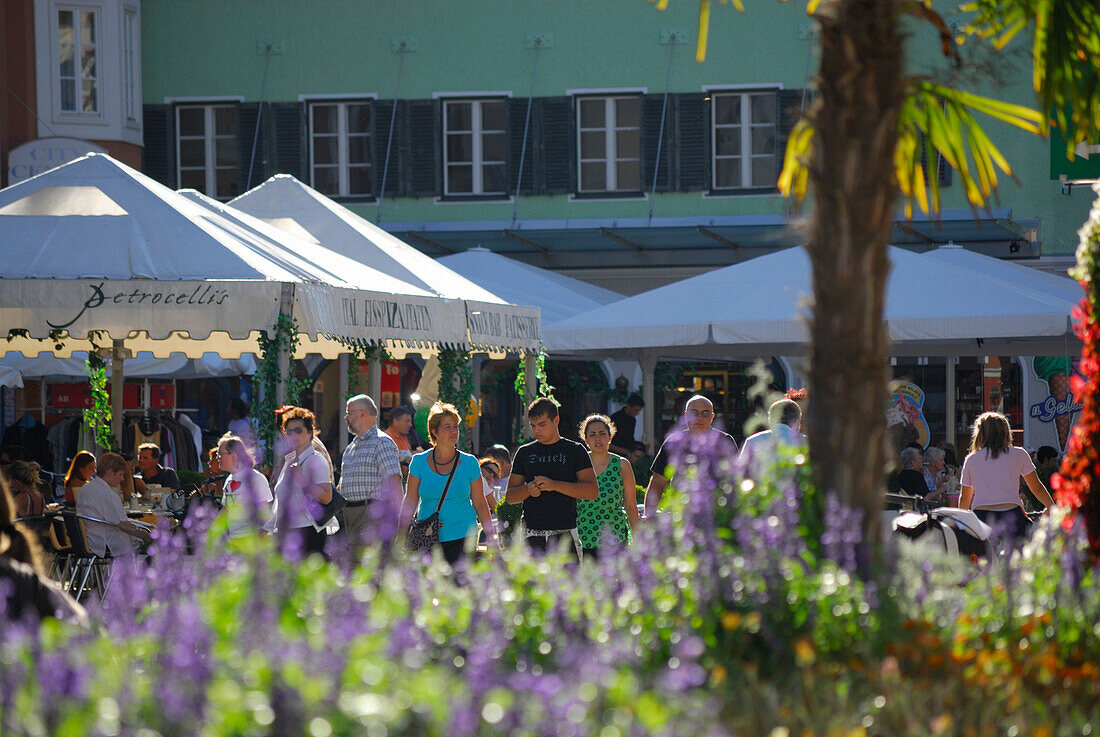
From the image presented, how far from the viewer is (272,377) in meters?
10.5

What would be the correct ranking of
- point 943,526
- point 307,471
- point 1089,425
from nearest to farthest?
point 1089,425
point 943,526
point 307,471

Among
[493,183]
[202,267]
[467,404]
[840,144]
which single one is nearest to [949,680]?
[840,144]

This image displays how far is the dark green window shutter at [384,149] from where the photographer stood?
2444cm

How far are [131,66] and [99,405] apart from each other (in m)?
12.5

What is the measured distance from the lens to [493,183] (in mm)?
24469

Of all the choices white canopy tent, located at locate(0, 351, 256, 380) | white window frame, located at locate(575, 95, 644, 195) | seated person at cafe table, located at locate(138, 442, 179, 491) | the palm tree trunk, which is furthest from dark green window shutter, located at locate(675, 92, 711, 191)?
the palm tree trunk

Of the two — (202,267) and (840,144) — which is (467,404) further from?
(840,144)

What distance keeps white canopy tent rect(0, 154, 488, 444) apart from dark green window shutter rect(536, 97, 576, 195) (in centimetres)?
1267

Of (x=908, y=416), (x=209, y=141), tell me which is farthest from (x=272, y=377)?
(x=209, y=141)

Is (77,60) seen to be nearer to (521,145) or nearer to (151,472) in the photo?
(521,145)

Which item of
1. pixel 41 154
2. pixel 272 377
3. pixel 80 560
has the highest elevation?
pixel 41 154

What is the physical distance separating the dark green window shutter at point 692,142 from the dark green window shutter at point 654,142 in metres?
0.14

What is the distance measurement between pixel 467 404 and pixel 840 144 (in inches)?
364

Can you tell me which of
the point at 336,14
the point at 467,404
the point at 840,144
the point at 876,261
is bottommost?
the point at 467,404
